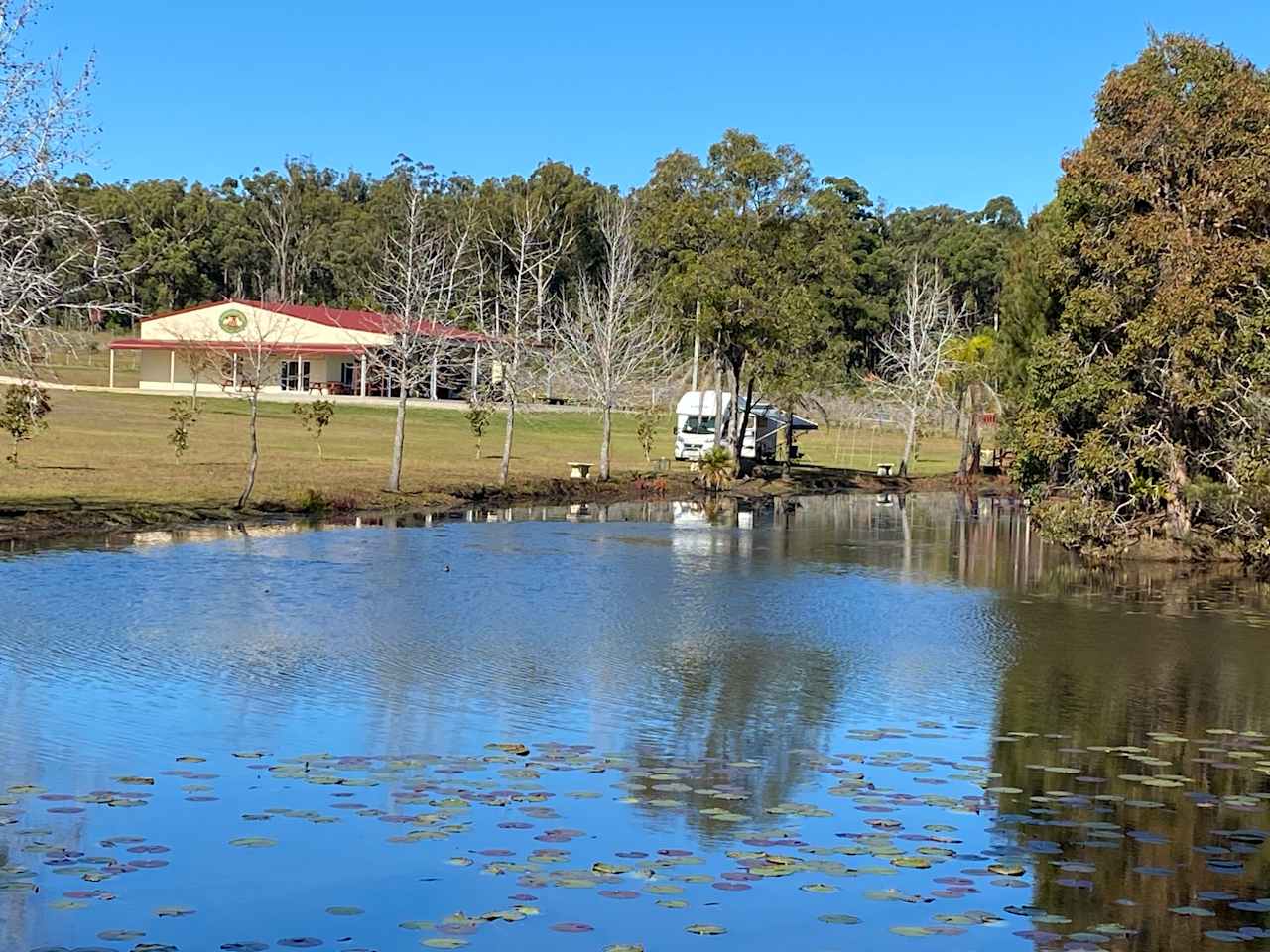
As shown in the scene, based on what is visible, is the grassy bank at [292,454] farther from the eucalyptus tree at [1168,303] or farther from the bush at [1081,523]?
the eucalyptus tree at [1168,303]

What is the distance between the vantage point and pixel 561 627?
74.0 feet

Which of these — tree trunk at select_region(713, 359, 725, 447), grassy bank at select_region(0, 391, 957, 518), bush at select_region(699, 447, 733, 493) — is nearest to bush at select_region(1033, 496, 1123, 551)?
grassy bank at select_region(0, 391, 957, 518)

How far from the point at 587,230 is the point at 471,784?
97909 millimetres

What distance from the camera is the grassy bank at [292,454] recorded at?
3909 cm

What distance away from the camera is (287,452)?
53906mm

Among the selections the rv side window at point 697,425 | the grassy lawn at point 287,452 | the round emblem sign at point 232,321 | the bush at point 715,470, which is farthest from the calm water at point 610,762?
the round emblem sign at point 232,321

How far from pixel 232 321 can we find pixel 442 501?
44871mm

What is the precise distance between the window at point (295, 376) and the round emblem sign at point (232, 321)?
366 cm

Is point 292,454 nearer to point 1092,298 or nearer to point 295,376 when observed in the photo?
point 1092,298

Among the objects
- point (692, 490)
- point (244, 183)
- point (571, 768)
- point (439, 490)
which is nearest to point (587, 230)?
point (244, 183)

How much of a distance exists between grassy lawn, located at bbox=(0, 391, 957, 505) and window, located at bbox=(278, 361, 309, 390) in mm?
7086

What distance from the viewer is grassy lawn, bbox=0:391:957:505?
39.4 m

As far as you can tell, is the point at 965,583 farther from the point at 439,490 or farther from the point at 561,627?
the point at 439,490

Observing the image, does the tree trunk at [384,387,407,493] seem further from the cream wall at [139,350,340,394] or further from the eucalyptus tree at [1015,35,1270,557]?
the cream wall at [139,350,340,394]
